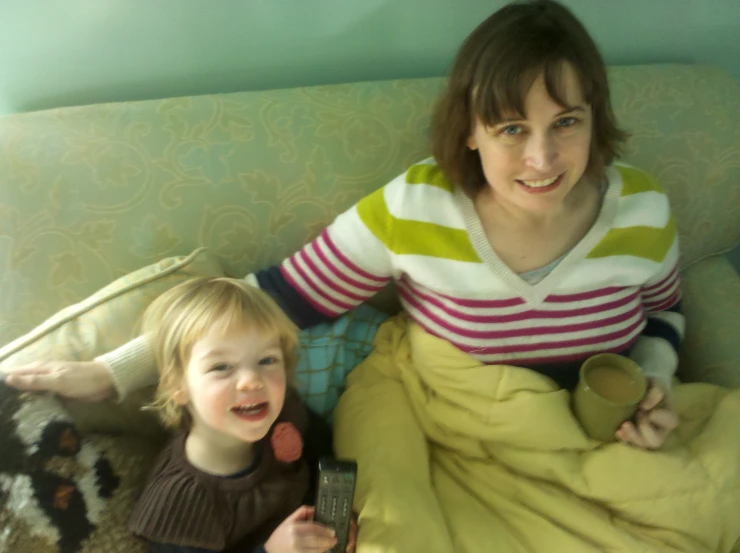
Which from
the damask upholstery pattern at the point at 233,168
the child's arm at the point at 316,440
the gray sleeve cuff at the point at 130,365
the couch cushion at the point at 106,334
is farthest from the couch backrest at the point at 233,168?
the child's arm at the point at 316,440

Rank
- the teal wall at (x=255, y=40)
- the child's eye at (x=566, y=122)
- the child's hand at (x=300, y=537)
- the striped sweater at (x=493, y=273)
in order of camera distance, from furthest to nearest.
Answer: the teal wall at (x=255, y=40) < the striped sweater at (x=493, y=273) < the child's eye at (x=566, y=122) < the child's hand at (x=300, y=537)

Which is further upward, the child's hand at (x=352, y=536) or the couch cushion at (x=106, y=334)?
the couch cushion at (x=106, y=334)

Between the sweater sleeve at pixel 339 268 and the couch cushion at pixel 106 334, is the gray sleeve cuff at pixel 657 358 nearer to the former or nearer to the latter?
the sweater sleeve at pixel 339 268

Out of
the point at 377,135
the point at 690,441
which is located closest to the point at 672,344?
the point at 690,441

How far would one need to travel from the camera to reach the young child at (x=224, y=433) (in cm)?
82

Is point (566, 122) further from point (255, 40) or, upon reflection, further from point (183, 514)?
point (183, 514)

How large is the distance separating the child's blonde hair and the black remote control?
0.65ft

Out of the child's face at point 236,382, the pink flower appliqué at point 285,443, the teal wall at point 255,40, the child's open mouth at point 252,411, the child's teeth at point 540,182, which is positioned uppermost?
the teal wall at point 255,40

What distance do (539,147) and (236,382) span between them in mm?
539

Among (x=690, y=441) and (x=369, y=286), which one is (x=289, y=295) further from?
(x=690, y=441)

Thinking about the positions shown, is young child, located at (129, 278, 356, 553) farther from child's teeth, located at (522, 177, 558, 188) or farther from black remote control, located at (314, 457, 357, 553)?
child's teeth, located at (522, 177, 558, 188)

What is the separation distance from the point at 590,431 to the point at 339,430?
40 centimetres

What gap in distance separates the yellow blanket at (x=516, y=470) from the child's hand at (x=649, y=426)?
0.02 m

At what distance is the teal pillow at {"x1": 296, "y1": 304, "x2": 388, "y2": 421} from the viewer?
108 centimetres
